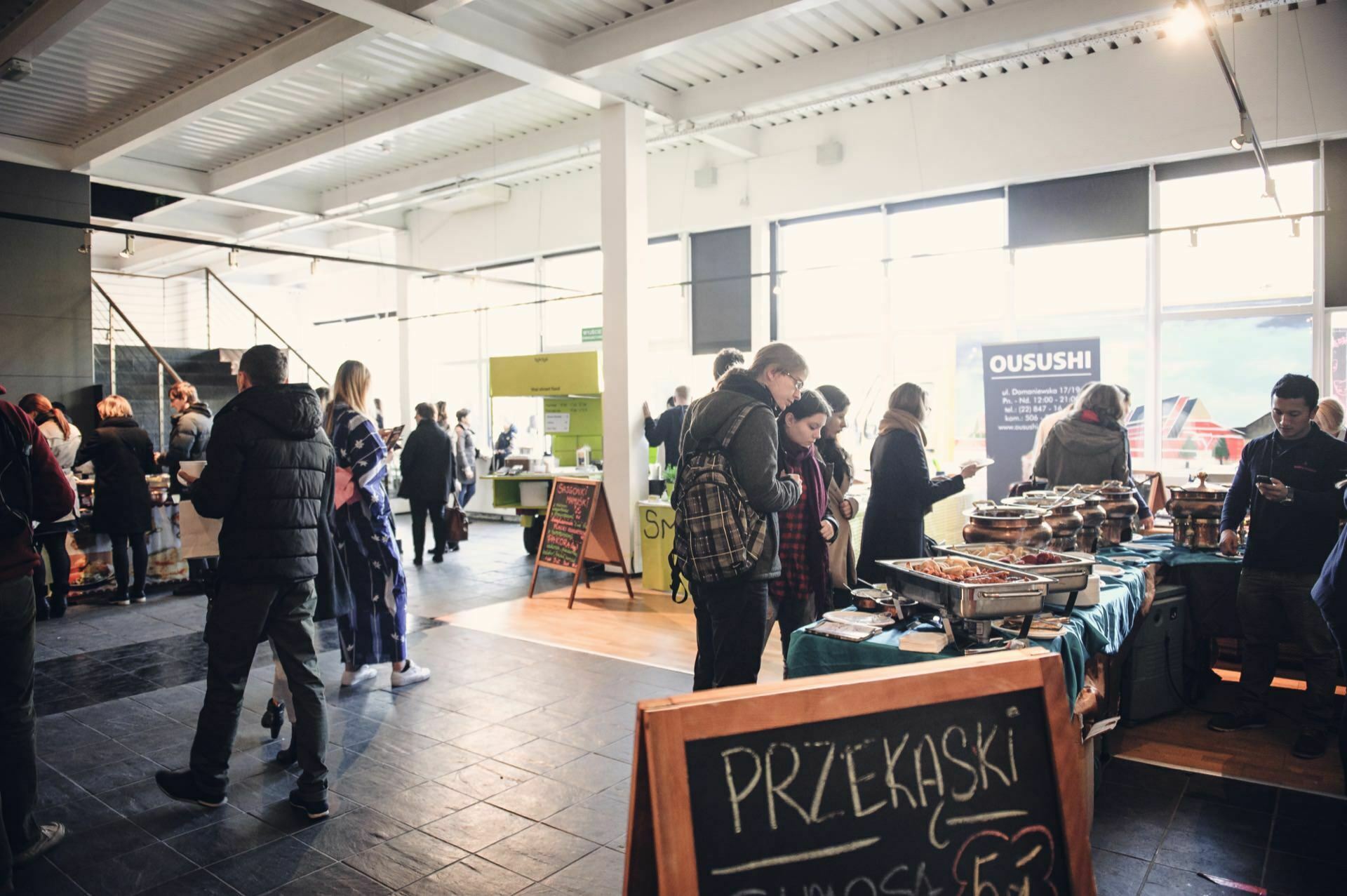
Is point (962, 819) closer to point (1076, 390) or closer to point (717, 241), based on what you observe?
point (1076, 390)

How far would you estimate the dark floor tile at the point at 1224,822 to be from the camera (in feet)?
9.45

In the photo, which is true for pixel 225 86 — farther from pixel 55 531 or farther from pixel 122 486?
pixel 55 531

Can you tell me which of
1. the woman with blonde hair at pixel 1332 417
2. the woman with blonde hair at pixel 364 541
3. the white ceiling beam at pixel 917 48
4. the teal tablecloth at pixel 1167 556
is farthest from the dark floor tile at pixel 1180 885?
the white ceiling beam at pixel 917 48

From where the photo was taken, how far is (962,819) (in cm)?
142

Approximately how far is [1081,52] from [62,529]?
8866 millimetres

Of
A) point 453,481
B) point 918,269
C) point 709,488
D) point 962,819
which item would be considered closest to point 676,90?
point 918,269

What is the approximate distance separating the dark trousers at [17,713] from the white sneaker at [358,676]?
1718 millimetres

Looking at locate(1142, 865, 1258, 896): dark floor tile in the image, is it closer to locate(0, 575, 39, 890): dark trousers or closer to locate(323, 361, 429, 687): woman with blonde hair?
locate(323, 361, 429, 687): woman with blonde hair

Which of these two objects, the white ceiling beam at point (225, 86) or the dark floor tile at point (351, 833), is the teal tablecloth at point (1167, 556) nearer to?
the dark floor tile at point (351, 833)

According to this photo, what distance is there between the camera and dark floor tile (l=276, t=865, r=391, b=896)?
2582mm

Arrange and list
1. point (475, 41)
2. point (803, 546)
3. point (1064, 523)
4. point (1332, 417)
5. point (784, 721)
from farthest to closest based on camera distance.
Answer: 1. point (475, 41)
2. point (1332, 417)
3. point (1064, 523)
4. point (803, 546)
5. point (784, 721)

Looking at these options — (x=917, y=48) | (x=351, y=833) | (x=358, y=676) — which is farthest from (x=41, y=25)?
(x=917, y=48)

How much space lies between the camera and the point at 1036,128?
24.9 ft

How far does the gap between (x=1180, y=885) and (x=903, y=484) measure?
171 centimetres
